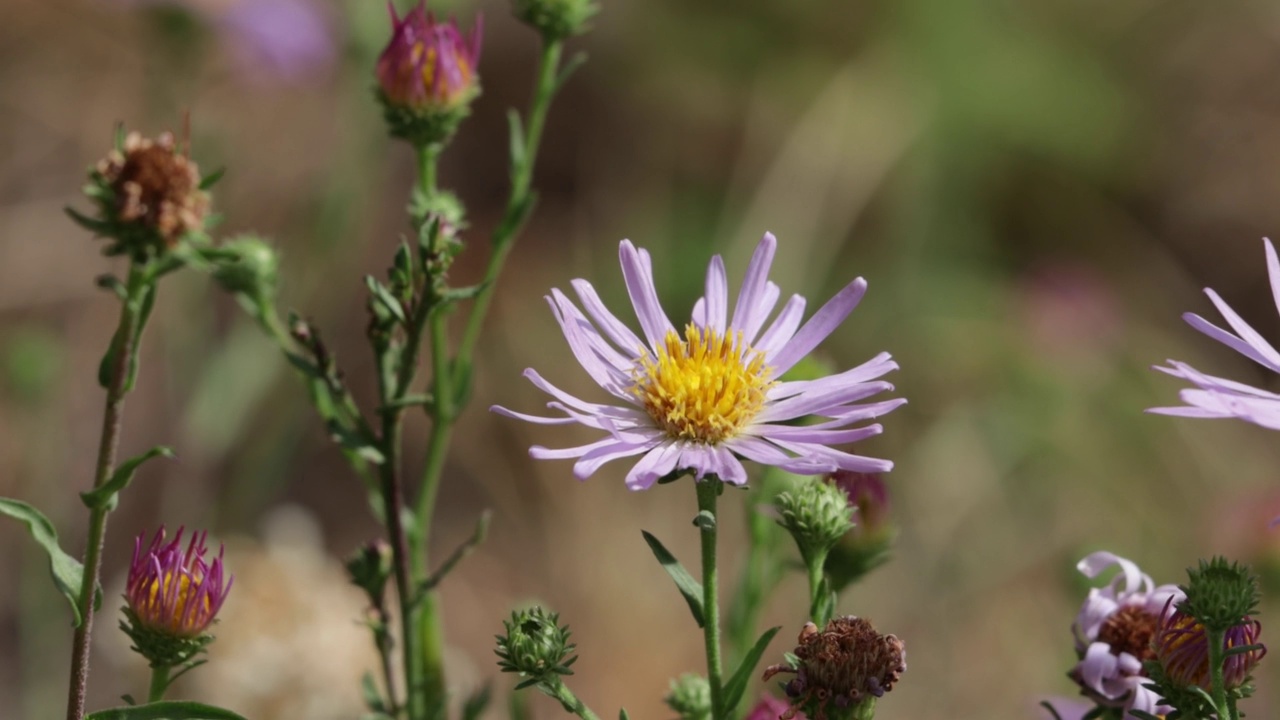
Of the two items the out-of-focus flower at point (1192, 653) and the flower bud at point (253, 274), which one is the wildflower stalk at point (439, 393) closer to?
the flower bud at point (253, 274)

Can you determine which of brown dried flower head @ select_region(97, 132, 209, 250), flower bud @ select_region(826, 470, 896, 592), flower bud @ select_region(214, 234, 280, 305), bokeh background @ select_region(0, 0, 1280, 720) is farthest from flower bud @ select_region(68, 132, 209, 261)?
bokeh background @ select_region(0, 0, 1280, 720)

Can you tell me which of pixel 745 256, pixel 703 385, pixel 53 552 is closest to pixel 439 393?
pixel 703 385

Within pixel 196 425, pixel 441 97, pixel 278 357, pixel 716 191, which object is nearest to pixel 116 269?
pixel 278 357

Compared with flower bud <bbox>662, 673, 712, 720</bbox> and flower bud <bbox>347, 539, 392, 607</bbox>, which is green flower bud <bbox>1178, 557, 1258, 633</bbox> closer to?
flower bud <bbox>662, 673, 712, 720</bbox>

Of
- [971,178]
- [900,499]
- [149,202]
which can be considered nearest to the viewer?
[149,202]

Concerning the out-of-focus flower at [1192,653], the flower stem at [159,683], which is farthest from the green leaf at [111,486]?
the out-of-focus flower at [1192,653]

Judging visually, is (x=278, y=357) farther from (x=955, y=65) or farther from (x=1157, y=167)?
(x=1157, y=167)
